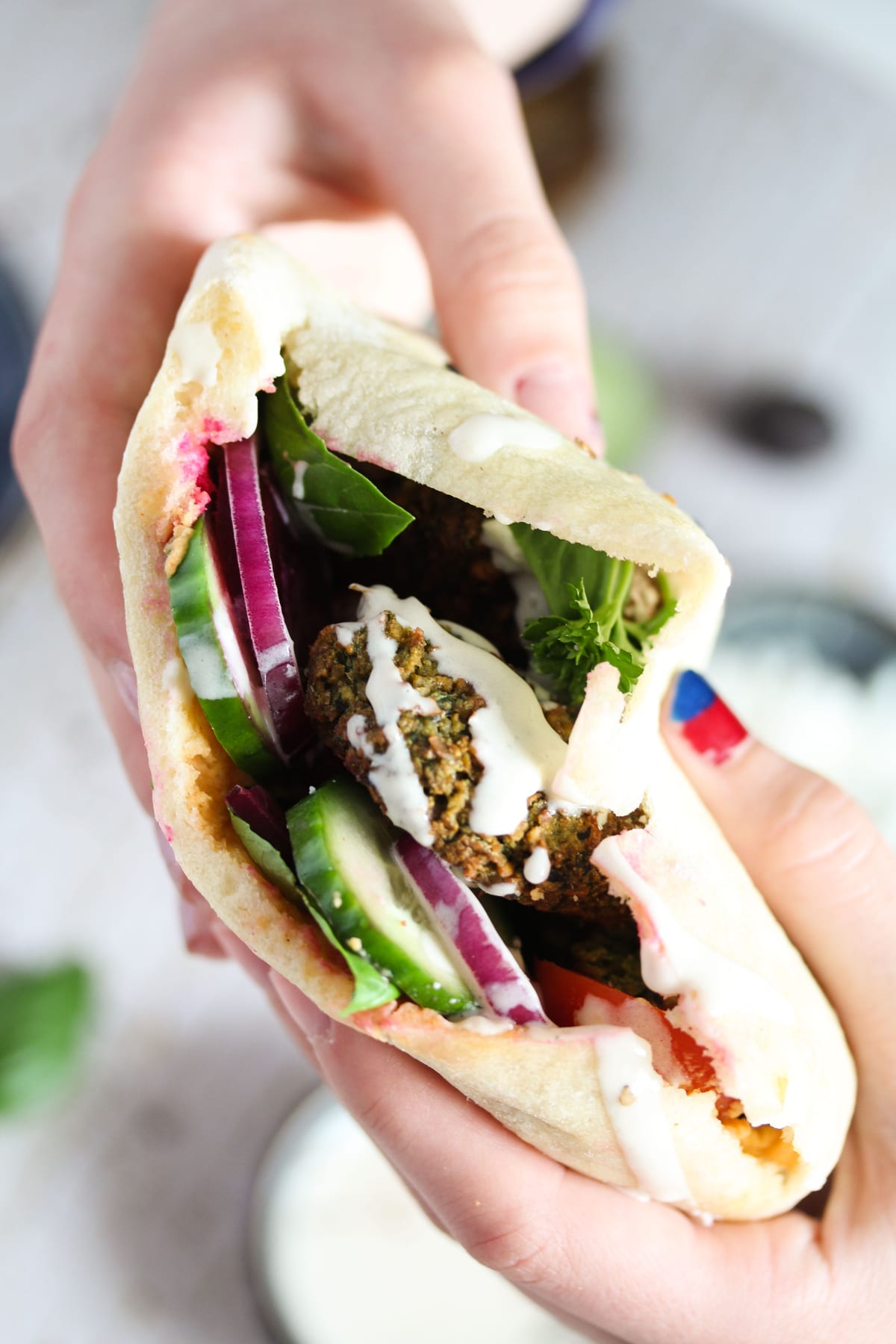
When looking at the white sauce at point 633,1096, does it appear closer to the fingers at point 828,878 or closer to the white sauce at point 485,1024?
the white sauce at point 485,1024

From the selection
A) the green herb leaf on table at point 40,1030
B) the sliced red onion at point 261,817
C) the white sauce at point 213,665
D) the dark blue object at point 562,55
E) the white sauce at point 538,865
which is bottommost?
the green herb leaf on table at point 40,1030

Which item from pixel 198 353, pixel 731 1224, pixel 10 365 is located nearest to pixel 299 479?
pixel 198 353

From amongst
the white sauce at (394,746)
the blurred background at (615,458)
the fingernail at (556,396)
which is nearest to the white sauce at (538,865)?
the white sauce at (394,746)

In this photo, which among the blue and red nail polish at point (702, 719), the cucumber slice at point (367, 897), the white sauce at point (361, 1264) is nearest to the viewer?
the cucumber slice at point (367, 897)

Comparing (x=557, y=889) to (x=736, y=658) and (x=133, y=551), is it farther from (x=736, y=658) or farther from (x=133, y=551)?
(x=736, y=658)

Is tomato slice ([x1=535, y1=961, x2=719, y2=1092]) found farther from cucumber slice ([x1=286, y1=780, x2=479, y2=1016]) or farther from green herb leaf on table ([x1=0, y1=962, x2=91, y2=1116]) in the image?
green herb leaf on table ([x1=0, y1=962, x2=91, y2=1116])

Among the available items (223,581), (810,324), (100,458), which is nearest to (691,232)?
(810,324)
